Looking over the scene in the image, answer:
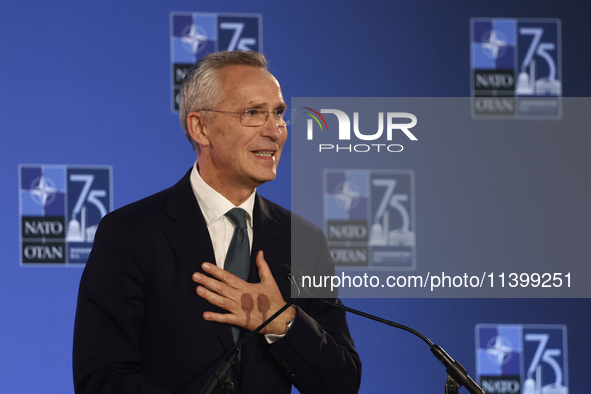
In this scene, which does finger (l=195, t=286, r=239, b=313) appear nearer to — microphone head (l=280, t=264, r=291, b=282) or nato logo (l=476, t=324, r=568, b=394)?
microphone head (l=280, t=264, r=291, b=282)

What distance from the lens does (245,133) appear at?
1.38 metres

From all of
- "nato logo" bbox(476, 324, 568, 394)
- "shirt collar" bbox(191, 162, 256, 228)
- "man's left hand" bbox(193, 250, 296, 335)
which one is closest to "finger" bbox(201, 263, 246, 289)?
"man's left hand" bbox(193, 250, 296, 335)

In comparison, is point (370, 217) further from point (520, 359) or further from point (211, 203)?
point (520, 359)

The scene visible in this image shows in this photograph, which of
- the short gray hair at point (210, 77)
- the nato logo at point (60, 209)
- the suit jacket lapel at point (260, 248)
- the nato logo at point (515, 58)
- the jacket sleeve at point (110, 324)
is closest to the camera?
the jacket sleeve at point (110, 324)

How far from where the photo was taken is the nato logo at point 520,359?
228 centimetres

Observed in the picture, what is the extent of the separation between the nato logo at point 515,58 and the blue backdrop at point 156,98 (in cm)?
4

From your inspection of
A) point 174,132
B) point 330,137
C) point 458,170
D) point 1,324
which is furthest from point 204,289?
point 1,324

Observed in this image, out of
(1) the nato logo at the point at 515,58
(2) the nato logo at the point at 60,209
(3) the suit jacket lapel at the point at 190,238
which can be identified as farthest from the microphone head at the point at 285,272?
(1) the nato logo at the point at 515,58

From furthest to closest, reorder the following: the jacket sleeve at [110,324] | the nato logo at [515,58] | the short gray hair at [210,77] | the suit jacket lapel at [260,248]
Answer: the nato logo at [515,58], the short gray hair at [210,77], the suit jacket lapel at [260,248], the jacket sleeve at [110,324]

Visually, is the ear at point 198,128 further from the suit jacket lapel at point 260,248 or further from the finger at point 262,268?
the finger at point 262,268

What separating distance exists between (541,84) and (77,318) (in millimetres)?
1914

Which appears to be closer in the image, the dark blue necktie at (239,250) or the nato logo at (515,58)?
the dark blue necktie at (239,250)

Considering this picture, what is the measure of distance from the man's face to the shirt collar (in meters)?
0.04

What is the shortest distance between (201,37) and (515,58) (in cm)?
122
